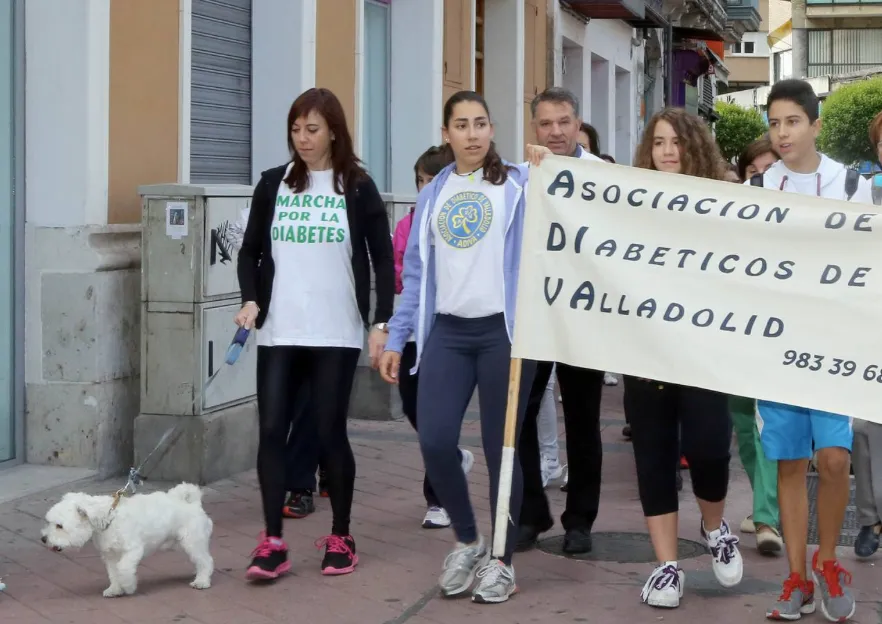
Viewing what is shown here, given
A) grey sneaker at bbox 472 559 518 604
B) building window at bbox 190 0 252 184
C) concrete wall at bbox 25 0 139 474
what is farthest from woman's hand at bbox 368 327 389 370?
building window at bbox 190 0 252 184

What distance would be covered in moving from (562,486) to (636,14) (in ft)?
49.4

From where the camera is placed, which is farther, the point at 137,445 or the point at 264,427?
the point at 137,445

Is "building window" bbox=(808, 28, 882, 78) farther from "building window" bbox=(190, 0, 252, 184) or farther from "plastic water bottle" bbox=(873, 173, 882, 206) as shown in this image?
"plastic water bottle" bbox=(873, 173, 882, 206)

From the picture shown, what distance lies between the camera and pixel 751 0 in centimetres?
4800

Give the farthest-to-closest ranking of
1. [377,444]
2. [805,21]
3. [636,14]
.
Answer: [805,21]
[636,14]
[377,444]

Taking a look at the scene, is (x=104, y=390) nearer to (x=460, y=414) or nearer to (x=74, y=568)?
(x=74, y=568)

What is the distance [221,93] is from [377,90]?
323 centimetres

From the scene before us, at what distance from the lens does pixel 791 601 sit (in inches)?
206

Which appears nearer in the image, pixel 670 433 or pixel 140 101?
pixel 670 433

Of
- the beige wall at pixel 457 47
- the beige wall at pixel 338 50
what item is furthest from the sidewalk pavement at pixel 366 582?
the beige wall at pixel 457 47

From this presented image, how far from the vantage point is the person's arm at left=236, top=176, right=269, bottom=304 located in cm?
590

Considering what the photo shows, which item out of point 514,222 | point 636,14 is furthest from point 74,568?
point 636,14

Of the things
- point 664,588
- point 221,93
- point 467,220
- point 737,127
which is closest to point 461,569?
point 664,588

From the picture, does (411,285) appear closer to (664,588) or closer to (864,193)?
(664,588)
